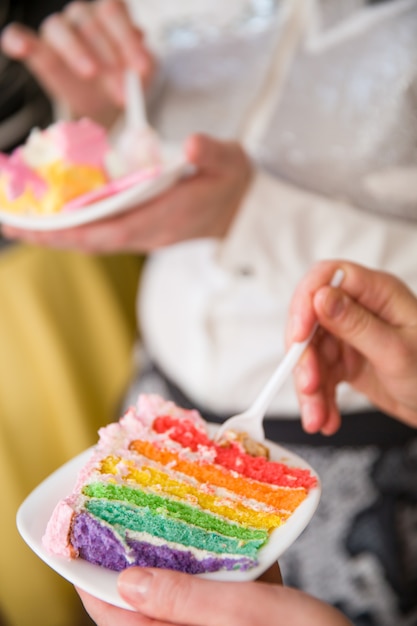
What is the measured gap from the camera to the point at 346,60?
0.64m

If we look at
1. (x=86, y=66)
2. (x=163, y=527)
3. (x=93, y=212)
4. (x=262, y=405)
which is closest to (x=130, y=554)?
(x=163, y=527)

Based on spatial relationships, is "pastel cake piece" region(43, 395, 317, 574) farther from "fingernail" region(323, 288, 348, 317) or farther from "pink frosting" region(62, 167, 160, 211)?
"pink frosting" region(62, 167, 160, 211)

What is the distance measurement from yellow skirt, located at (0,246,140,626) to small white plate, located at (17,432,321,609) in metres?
0.19

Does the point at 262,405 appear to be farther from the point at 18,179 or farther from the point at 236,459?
the point at 18,179

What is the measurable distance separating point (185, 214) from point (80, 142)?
0.41 ft

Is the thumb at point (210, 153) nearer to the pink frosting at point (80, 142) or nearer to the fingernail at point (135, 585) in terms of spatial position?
the pink frosting at point (80, 142)

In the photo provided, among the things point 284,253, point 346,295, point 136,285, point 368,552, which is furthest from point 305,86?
point 136,285

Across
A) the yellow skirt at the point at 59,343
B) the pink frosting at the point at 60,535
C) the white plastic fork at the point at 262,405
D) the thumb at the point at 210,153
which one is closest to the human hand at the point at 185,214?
the thumb at the point at 210,153

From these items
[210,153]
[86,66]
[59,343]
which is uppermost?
[86,66]

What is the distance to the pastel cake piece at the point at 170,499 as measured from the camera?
0.34 meters

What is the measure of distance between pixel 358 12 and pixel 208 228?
9.9 inches

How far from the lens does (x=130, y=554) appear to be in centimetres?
34

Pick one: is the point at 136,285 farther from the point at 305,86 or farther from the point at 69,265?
the point at 305,86

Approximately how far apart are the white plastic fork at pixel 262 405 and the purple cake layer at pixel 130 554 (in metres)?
0.09
